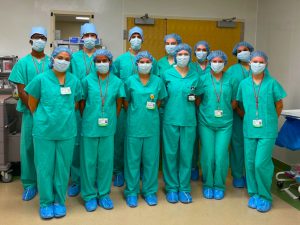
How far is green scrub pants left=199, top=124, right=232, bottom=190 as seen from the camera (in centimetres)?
323

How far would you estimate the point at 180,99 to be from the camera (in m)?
3.12

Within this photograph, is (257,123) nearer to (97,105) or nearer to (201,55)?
(201,55)

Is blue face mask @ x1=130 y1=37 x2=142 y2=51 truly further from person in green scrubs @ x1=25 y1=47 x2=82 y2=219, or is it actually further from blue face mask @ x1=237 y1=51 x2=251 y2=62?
blue face mask @ x1=237 y1=51 x2=251 y2=62

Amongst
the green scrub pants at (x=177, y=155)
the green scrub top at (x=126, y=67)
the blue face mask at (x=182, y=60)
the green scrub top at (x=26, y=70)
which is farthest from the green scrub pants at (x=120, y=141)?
the green scrub top at (x=26, y=70)

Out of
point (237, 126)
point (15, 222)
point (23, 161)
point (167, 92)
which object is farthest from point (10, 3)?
point (237, 126)

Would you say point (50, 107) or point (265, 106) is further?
point (265, 106)

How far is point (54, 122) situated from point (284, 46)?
10.0 feet

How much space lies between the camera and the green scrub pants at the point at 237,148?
355 centimetres

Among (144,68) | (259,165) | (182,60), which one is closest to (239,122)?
(259,165)

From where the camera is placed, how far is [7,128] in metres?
3.69

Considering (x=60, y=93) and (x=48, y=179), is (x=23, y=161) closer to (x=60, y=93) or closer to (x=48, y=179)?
(x=48, y=179)

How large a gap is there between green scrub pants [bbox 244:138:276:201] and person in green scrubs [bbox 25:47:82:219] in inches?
61.5

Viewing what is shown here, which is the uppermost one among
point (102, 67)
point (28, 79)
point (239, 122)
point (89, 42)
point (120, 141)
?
point (89, 42)

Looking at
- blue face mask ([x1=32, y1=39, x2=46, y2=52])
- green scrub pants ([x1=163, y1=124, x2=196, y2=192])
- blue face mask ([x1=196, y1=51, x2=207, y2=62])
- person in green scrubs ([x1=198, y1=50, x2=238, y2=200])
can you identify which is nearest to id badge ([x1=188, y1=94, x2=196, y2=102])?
person in green scrubs ([x1=198, y1=50, x2=238, y2=200])
